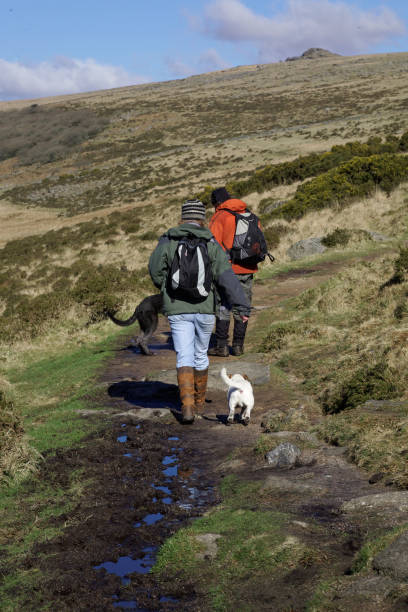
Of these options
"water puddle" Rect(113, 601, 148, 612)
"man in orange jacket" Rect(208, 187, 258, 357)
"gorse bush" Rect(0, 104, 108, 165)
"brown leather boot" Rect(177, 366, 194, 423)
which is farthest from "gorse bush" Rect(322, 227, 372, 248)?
"gorse bush" Rect(0, 104, 108, 165)

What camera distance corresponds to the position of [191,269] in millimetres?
6230

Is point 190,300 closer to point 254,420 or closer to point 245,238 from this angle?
point 254,420

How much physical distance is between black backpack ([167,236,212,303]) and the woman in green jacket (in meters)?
0.06

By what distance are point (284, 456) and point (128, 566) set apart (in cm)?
191

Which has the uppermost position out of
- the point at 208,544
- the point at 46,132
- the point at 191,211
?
the point at 46,132

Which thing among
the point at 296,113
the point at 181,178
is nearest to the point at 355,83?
the point at 296,113

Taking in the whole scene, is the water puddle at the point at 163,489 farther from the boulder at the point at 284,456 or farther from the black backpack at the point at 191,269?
the black backpack at the point at 191,269

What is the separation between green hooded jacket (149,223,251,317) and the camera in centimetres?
634

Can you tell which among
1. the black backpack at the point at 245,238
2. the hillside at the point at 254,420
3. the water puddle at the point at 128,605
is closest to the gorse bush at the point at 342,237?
the hillside at the point at 254,420

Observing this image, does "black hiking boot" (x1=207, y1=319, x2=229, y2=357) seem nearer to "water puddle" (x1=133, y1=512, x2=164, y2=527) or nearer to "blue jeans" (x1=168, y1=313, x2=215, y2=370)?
"blue jeans" (x1=168, y1=313, x2=215, y2=370)

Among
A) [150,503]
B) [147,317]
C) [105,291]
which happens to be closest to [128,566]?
[150,503]

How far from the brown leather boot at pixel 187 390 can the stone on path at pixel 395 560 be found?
3.61m

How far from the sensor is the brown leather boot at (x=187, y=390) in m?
6.75

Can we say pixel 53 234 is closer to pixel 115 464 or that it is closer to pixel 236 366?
pixel 236 366
